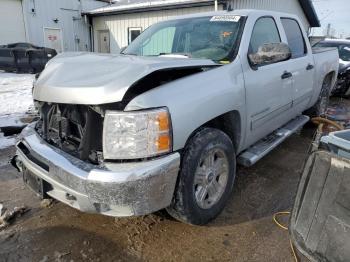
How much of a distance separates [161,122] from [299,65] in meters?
2.88

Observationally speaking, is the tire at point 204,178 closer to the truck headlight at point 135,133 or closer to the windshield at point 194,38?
the truck headlight at point 135,133

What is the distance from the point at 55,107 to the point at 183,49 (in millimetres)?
1581

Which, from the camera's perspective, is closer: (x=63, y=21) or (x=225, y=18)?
(x=225, y=18)

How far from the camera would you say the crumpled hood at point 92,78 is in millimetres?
2197

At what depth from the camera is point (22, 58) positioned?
1338 centimetres

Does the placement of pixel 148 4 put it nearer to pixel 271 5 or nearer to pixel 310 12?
pixel 271 5

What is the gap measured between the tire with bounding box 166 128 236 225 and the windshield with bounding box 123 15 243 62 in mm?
892

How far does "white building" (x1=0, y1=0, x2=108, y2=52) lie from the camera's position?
1630 cm

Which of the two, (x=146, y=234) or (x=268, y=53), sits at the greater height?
(x=268, y=53)

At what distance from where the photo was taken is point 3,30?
1619cm

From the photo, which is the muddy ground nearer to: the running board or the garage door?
the running board

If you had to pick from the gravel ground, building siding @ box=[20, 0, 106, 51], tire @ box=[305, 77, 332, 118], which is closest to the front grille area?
the gravel ground

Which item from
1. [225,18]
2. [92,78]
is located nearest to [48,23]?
[225,18]

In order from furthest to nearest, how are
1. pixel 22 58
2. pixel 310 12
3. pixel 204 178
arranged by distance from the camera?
1. pixel 310 12
2. pixel 22 58
3. pixel 204 178
